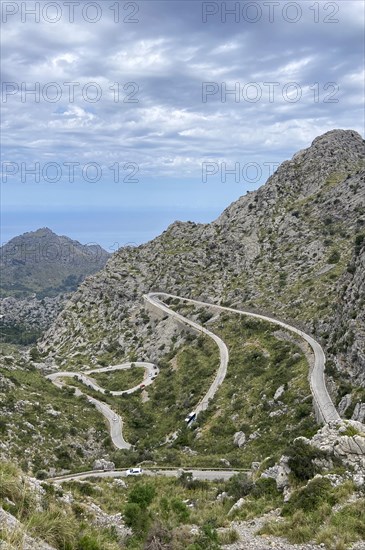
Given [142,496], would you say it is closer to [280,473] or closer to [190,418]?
[280,473]

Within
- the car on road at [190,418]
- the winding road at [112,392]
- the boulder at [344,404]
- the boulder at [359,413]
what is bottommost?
the winding road at [112,392]

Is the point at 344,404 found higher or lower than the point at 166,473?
higher

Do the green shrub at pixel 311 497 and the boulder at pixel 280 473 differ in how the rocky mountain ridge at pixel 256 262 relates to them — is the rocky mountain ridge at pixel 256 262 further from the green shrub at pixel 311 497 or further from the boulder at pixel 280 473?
the green shrub at pixel 311 497

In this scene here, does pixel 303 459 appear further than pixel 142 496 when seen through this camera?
Yes

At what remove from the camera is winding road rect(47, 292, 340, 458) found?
4378cm

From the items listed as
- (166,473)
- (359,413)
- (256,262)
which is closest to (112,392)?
(166,473)

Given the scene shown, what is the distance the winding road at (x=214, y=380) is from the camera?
43.8 metres

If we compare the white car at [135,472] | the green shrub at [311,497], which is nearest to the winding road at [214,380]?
the green shrub at [311,497]

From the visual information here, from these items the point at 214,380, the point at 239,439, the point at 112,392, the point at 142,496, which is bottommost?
the point at 112,392

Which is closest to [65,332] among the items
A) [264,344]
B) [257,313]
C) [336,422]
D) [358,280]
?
[257,313]

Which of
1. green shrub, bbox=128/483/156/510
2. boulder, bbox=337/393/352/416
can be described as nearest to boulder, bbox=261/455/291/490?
green shrub, bbox=128/483/156/510

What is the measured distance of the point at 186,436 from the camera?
52438mm

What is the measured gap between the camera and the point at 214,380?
221ft

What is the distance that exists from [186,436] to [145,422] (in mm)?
13393
